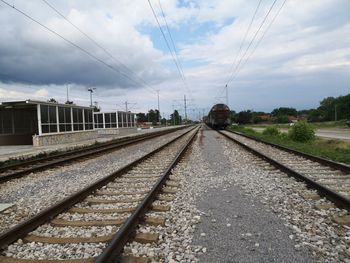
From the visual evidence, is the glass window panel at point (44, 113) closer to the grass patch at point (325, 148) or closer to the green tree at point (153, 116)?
the grass patch at point (325, 148)

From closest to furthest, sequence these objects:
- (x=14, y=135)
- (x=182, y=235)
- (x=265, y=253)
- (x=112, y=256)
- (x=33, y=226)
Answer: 1. (x=112, y=256)
2. (x=265, y=253)
3. (x=182, y=235)
4. (x=33, y=226)
5. (x=14, y=135)

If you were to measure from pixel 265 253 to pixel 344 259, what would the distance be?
0.84m

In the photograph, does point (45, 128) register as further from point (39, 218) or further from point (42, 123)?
point (39, 218)

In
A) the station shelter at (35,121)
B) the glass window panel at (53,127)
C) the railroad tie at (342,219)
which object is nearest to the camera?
the railroad tie at (342,219)

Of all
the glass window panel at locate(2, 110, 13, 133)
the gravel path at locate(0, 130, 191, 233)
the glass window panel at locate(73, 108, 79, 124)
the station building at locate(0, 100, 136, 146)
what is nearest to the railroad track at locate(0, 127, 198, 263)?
the gravel path at locate(0, 130, 191, 233)

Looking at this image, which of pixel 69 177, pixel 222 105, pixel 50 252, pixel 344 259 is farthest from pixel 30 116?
A: pixel 344 259

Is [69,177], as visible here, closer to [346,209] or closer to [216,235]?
[216,235]

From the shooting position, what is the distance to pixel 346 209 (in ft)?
17.6

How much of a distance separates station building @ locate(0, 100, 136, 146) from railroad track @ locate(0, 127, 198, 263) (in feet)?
64.9

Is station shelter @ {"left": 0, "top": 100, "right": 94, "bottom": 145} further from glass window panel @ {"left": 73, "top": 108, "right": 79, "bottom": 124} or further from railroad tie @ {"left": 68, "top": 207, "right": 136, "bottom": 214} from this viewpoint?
railroad tie @ {"left": 68, "top": 207, "right": 136, "bottom": 214}

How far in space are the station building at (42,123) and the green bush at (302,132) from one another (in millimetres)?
18694

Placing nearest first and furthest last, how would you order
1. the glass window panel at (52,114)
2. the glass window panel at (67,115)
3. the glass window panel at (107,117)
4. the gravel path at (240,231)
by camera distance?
the gravel path at (240,231) → the glass window panel at (52,114) → the glass window panel at (67,115) → the glass window panel at (107,117)

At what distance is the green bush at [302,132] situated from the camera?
2356 centimetres

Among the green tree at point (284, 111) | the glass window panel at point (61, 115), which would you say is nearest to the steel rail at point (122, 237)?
the glass window panel at point (61, 115)
